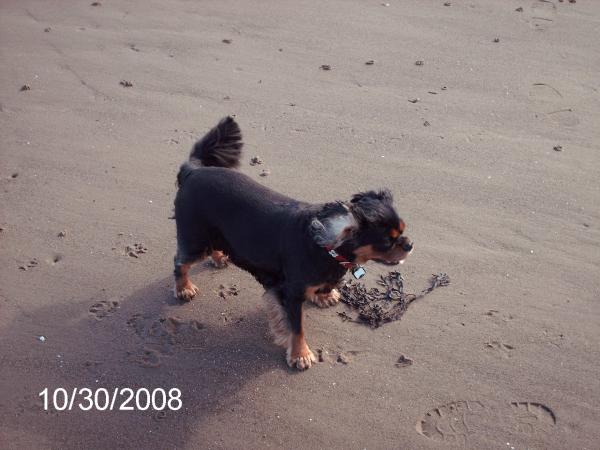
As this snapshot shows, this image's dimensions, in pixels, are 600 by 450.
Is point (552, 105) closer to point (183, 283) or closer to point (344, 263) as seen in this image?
point (344, 263)

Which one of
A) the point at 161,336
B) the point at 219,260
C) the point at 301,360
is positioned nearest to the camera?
the point at 301,360

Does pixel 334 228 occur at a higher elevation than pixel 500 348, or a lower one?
higher

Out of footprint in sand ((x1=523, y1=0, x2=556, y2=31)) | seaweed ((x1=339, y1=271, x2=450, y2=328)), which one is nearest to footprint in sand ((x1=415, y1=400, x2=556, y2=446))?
seaweed ((x1=339, y1=271, x2=450, y2=328))

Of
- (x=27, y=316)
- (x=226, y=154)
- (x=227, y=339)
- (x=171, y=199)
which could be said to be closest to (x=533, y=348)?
(x=227, y=339)

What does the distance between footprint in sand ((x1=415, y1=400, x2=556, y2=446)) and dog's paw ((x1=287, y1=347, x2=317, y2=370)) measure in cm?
86

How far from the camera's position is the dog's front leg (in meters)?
4.21

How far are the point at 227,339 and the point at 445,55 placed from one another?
4.67m

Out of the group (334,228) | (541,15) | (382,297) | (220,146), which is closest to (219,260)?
(220,146)

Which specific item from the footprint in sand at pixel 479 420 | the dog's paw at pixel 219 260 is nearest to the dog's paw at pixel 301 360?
the footprint in sand at pixel 479 420

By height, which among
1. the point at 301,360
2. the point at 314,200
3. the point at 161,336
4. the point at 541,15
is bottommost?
the point at 161,336

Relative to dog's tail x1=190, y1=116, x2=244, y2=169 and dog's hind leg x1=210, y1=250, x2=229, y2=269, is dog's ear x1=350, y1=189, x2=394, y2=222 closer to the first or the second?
dog's tail x1=190, y1=116, x2=244, y2=169

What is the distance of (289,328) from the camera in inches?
169

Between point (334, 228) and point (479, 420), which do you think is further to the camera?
point (479, 420)

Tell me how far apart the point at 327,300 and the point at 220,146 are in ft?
4.81
